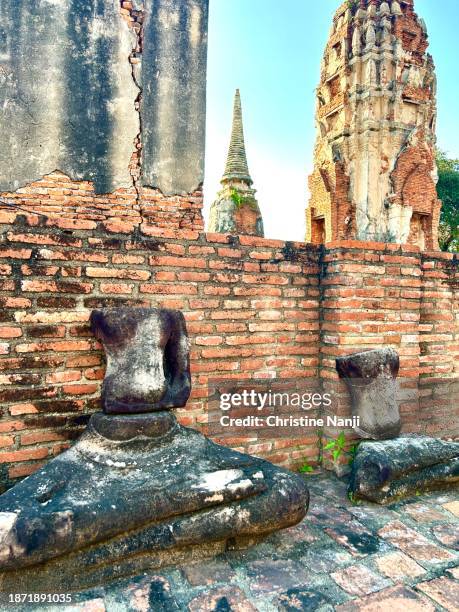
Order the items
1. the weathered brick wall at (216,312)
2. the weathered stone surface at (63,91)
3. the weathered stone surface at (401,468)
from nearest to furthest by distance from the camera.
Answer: the weathered brick wall at (216,312) → the weathered stone surface at (401,468) → the weathered stone surface at (63,91)

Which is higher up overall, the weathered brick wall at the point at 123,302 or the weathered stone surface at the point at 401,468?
the weathered brick wall at the point at 123,302

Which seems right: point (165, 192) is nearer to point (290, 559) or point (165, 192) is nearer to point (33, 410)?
point (33, 410)

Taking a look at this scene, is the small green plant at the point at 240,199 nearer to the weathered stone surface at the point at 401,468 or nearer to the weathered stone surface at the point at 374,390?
the weathered stone surface at the point at 374,390

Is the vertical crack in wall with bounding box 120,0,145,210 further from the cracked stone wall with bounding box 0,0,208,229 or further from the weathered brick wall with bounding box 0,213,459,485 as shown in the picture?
the weathered brick wall with bounding box 0,213,459,485

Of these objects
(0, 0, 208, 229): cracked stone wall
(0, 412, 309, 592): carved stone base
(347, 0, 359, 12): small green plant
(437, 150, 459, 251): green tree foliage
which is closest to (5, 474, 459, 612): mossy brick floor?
(0, 412, 309, 592): carved stone base

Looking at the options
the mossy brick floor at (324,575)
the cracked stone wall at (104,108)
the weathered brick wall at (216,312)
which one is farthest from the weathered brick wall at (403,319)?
the cracked stone wall at (104,108)

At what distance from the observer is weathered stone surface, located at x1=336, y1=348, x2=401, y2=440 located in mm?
3080

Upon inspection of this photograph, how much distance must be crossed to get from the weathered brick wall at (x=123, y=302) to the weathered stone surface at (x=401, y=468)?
61 centimetres

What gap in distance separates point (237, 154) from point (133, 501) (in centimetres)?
1247

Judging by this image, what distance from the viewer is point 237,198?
37.9 feet

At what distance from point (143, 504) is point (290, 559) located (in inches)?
30.7

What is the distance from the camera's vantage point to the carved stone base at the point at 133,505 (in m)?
1.73

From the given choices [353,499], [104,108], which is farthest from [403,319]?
[104,108]

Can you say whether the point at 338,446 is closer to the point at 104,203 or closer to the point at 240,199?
the point at 104,203
